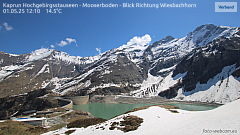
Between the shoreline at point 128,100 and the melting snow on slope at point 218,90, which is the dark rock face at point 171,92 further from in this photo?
the shoreline at point 128,100

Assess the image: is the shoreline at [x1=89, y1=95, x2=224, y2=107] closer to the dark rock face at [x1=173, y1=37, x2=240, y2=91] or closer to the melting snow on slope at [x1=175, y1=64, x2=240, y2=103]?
the melting snow on slope at [x1=175, y1=64, x2=240, y2=103]

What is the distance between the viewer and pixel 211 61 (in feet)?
507

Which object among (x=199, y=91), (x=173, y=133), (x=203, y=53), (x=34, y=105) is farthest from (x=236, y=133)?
(x=203, y=53)

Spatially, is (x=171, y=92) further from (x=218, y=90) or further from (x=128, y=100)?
(x=128, y=100)

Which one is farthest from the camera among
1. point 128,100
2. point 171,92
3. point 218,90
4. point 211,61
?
point 171,92

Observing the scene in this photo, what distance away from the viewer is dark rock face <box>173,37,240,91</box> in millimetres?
145000

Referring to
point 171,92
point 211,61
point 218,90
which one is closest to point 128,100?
point 171,92

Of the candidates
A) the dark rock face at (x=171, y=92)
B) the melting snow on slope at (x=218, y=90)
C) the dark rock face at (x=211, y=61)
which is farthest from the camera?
the dark rock face at (x=171, y=92)

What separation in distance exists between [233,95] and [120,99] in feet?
347

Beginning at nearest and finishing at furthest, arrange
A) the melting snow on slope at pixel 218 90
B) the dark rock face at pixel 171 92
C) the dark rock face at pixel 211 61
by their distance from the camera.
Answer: the melting snow on slope at pixel 218 90, the dark rock face at pixel 211 61, the dark rock face at pixel 171 92

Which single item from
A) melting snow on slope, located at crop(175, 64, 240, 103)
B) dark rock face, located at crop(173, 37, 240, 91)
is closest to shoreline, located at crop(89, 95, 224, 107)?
melting snow on slope, located at crop(175, 64, 240, 103)

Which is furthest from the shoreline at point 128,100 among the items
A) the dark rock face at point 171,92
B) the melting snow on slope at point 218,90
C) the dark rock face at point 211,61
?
the dark rock face at point 211,61

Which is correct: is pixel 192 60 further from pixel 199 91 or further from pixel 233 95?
pixel 233 95

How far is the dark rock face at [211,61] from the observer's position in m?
145
